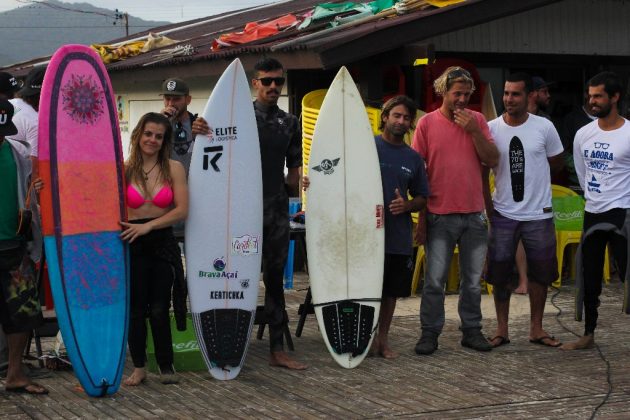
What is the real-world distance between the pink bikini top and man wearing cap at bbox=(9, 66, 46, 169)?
817 mm

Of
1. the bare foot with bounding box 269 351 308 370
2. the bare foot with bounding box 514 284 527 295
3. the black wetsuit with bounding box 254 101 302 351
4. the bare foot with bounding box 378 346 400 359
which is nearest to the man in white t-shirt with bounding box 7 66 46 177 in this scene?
the black wetsuit with bounding box 254 101 302 351

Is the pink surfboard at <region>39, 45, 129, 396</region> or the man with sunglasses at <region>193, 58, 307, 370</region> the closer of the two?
the pink surfboard at <region>39, 45, 129, 396</region>

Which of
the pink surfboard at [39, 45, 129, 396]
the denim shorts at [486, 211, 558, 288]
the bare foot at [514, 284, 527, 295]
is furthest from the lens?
the bare foot at [514, 284, 527, 295]

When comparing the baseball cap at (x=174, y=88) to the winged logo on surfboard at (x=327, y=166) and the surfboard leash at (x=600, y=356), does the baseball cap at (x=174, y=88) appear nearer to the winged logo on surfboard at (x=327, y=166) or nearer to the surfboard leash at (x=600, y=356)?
the winged logo on surfboard at (x=327, y=166)

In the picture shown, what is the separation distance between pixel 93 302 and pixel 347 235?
5.66 ft

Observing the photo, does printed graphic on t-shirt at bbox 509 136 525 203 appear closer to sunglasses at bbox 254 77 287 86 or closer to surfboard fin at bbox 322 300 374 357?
surfboard fin at bbox 322 300 374 357

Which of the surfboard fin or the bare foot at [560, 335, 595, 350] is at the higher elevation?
the surfboard fin

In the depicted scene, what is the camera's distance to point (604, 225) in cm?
745

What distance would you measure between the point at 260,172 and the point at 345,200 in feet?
2.08

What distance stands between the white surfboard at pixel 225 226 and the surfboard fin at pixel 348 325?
53 cm

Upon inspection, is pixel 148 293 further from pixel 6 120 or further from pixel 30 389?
pixel 6 120

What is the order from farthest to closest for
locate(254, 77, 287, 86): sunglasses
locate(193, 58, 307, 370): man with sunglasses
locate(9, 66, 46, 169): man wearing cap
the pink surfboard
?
locate(9, 66, 46, 169): man wearing cap < locate(193, 58, 307, 370): man with sunglasses < locate(254, 77, 287, 86): sunglasses < the pink surfboard

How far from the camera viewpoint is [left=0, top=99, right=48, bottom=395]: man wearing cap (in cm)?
654

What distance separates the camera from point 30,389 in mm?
6586
